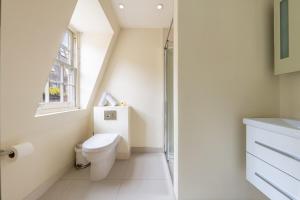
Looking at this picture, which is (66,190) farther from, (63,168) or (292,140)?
(292,140)

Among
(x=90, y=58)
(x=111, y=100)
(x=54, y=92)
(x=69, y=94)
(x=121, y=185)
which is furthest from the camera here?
(x=111, y=100)

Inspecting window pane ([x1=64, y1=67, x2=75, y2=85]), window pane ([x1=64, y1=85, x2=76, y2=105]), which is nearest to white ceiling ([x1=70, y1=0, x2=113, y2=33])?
window pane ([x1=64, y1=67, x2=75, y2=85])

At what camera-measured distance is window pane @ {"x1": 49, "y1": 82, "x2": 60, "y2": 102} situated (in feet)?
6.88

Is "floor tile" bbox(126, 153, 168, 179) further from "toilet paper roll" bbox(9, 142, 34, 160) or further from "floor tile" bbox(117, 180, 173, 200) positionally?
"toilet paper roll" bbox(9, 142, 34, 160)

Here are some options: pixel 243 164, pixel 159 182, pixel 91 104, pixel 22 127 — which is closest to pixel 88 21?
pixel 91 104

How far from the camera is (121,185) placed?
6.16 feet

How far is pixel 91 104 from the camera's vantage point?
Result: 9.59ft

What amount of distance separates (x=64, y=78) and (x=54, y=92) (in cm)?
35

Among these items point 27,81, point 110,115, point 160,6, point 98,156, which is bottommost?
point 98,156

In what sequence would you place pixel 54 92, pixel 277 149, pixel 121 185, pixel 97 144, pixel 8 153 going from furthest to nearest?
pixel 54 92 → pixel 97 144 → pixel 121 185 → pixel 8 153 → pixel 277 149

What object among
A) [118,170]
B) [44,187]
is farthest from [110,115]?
[44,187]

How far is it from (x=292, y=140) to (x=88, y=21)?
8.23 ft

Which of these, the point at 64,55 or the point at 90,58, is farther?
the point at 90,58

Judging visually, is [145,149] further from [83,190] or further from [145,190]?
[83,190]
